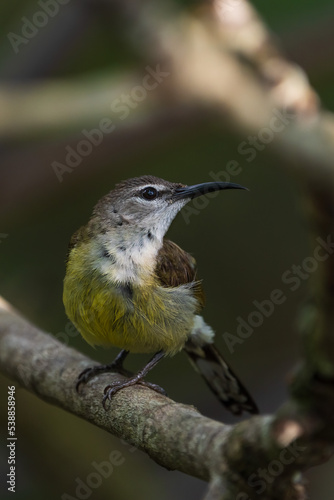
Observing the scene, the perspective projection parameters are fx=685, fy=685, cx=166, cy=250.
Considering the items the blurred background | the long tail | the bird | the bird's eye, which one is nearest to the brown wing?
the bird

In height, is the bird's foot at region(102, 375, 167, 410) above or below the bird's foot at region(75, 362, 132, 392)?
above

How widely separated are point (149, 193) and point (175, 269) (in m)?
0.60

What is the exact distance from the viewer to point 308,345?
1.68m

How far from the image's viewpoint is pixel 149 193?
4.73 meters

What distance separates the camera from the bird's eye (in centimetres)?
471

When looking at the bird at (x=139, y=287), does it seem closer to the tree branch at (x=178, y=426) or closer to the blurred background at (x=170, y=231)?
the tree branch at (x=178, y=426)

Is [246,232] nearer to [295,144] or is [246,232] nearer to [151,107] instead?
[151,107]

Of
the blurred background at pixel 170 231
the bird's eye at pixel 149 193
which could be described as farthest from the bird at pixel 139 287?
the blurred background at pixel 170 231

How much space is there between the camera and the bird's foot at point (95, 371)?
3945 mm

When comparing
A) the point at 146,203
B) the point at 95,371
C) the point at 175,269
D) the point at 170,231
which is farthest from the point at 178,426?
the point at 170,231

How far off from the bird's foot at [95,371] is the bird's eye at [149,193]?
3.78 feet

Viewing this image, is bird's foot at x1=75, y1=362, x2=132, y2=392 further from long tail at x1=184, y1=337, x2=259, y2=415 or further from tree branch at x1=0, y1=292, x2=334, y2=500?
long tail at x1=184, y1=337, x2=259, y2=415

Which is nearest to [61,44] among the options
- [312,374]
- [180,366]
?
[180,366]

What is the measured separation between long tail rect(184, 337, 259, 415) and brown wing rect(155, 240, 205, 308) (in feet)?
1.49
